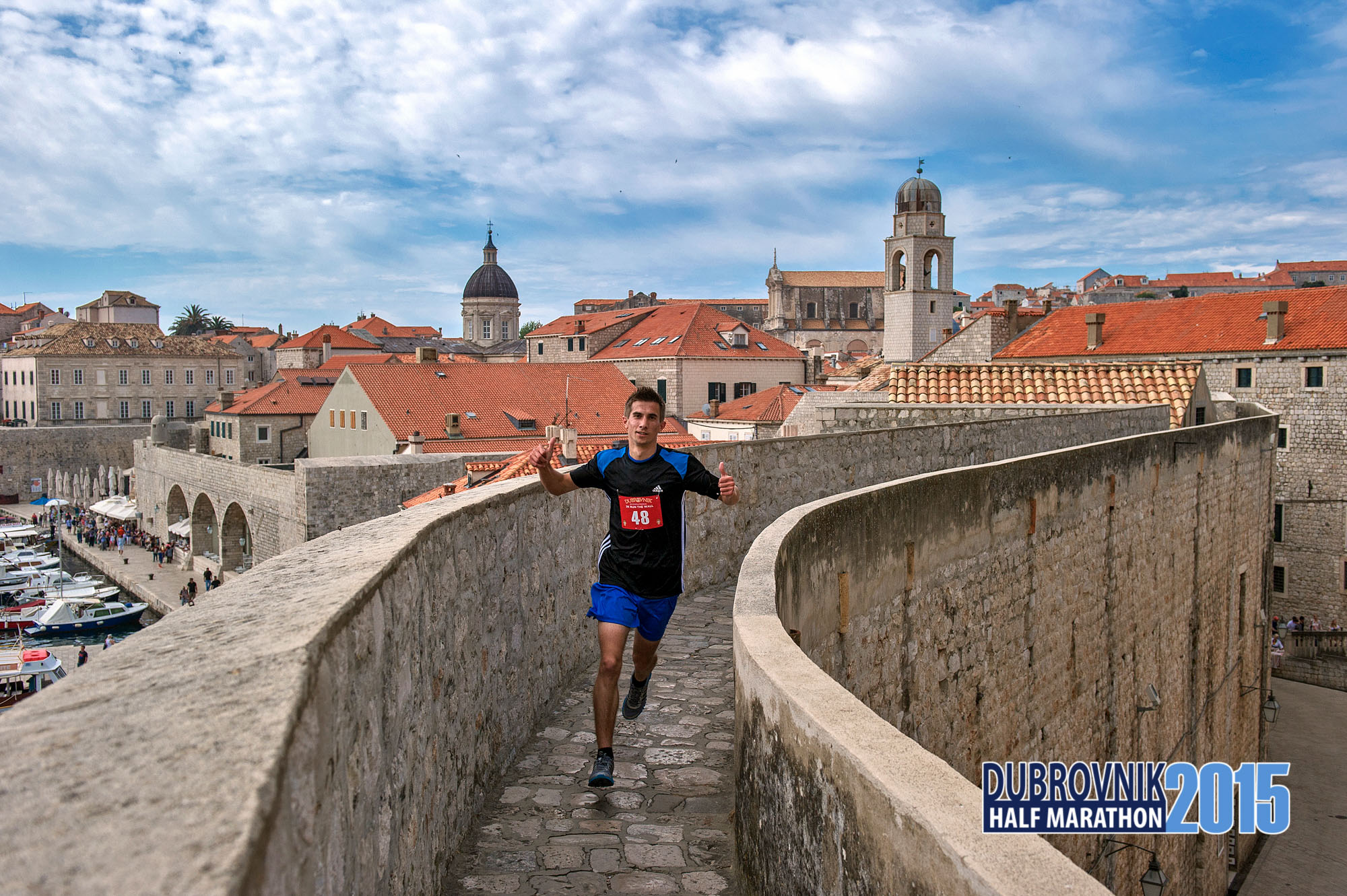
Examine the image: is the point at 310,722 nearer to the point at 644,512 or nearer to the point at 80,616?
the point at 644,512

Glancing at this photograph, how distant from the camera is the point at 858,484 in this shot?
10680 millimetres

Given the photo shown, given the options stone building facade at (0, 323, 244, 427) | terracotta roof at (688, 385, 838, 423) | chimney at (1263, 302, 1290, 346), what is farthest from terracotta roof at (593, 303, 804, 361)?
stone building facade at (0, 323, 244, 427)

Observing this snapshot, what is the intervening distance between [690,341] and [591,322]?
12.9 metres

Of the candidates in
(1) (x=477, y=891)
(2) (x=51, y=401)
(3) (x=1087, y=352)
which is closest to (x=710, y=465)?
(1) (x=477, y=891)

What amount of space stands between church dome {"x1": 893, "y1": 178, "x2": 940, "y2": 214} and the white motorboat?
49512mm

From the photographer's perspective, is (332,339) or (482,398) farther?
(332,339)

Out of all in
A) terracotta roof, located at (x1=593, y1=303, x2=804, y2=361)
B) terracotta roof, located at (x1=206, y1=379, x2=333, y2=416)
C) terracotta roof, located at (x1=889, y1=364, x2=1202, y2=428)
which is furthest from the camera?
terracotta roof, located at (x1=593, y1=303, x2=804, y2=361)

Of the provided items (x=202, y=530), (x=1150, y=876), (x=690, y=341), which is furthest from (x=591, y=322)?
(x=1150, y=876)

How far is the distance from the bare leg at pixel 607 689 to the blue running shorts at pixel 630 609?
6 cm

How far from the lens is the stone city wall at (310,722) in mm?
1397

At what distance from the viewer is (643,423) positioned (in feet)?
14.5

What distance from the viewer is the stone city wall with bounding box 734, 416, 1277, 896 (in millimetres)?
2281

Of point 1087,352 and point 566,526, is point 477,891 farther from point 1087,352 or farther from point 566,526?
point 1087,352

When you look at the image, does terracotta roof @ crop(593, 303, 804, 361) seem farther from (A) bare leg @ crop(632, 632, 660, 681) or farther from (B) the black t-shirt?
(B) the black t-shirt
